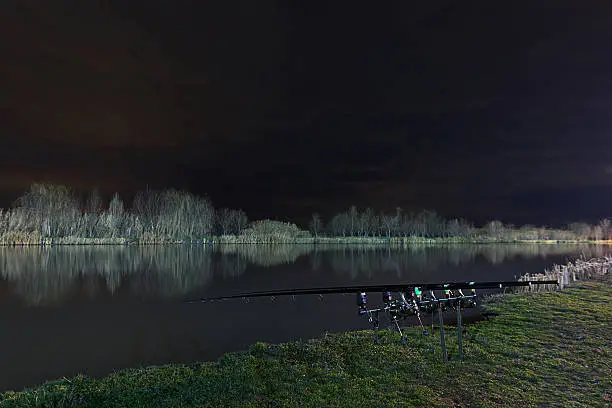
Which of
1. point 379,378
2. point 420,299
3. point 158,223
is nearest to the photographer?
point 379,378

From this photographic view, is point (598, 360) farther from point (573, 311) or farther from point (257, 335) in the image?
point (257, 335)

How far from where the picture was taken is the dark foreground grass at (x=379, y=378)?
7641mm

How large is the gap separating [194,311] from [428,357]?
49.7ft

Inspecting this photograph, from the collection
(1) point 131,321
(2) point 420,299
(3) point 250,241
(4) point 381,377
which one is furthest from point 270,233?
(4) point 381,377

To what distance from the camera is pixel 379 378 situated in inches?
344

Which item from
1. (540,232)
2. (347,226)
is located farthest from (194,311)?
(540,232)

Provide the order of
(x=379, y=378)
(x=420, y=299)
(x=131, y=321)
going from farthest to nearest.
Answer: (x=131, y=321) < (x=420, y=299) < (x=379, y=378)

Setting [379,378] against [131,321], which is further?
[131,321]

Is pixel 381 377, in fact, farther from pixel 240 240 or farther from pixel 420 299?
pixel 240 240

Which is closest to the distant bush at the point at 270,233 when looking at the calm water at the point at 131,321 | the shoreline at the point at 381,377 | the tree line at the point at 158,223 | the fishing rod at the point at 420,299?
the tree line at the point at 158,223

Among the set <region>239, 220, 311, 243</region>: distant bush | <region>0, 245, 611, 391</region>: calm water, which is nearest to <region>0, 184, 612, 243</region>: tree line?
<region>239, 220, 311, 243</region>: distant bush

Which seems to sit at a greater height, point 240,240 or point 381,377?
point 381,377

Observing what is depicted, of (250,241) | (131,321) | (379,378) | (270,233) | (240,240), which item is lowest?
(131,321)

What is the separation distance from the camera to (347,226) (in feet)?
555
